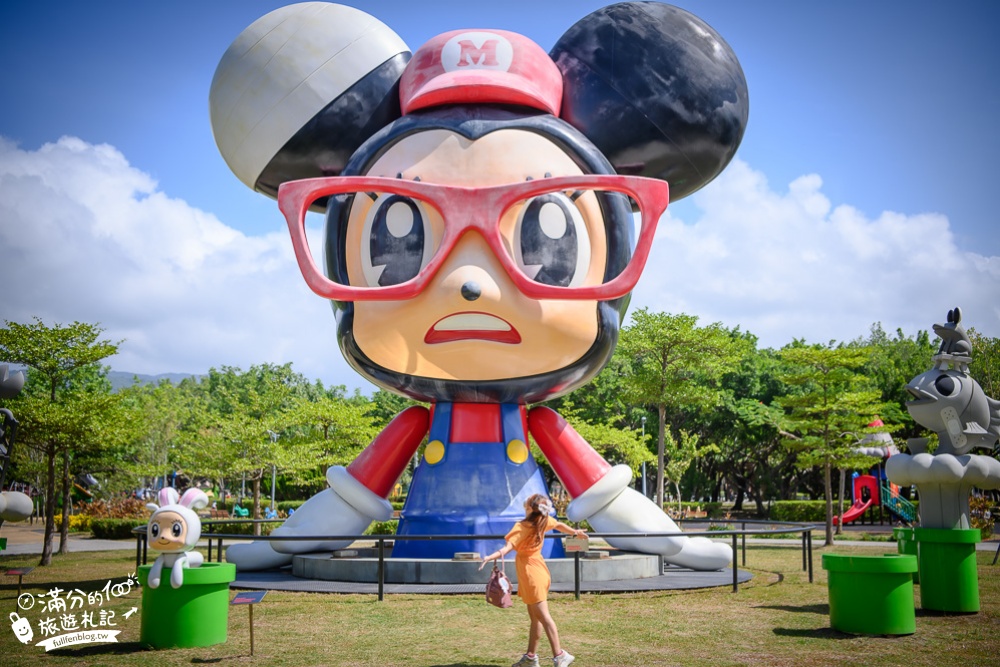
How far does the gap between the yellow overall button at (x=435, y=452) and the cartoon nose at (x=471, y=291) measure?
8.65ft

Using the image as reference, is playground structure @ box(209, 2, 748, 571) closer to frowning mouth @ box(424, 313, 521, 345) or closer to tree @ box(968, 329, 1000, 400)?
frowning mouth @ box(424, 313, 521, 345)

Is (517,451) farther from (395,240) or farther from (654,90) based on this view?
(654,90)

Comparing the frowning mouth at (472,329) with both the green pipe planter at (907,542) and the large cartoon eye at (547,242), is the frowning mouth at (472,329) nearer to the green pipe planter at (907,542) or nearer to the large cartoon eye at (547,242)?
the large cartoon eye at (547,242)

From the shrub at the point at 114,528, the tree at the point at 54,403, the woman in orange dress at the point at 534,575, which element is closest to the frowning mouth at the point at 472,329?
the woman in orange dress at the point at 534,575

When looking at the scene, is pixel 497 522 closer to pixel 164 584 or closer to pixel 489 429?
pixel 489 429

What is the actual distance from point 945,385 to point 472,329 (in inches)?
209

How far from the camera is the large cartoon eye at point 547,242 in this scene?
1088 cm

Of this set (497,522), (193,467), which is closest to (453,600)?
(497,522)

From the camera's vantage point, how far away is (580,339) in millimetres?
11312

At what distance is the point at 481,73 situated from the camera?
11.4 meters

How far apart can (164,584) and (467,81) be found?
670 centimetres

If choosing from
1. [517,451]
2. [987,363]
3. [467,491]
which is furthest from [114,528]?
[987,363]

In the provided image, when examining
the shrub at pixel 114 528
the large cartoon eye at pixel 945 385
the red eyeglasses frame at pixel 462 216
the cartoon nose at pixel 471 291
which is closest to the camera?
the large cartoon eye at pixel 945 385

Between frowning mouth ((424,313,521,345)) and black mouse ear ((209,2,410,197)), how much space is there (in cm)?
294
